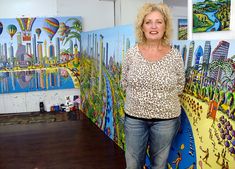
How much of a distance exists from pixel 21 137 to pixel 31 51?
5.83ft

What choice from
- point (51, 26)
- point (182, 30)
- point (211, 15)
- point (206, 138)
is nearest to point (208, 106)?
point (206, 138)

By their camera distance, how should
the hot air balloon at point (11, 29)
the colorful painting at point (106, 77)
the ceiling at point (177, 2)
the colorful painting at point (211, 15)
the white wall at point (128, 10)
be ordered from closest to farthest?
1. the colorful painting at point (211, 15)
2. the colorful painting at point (106, 77)
3. the white wall at point (128, 10)
4. the hot air balloon at point (11, 29)
5. the ceiling at point (177, 2)

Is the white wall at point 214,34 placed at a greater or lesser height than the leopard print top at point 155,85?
greater

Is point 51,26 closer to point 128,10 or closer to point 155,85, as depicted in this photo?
point 128,10

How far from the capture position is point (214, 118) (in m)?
1.60

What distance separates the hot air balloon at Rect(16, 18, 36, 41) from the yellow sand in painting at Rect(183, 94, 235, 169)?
374 centimetres

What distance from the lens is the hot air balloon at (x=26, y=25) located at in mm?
4836

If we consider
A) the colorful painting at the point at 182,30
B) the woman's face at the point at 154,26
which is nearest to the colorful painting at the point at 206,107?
the woman's face at the point at 154,26

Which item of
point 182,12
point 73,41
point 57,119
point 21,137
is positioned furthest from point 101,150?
point 182,12

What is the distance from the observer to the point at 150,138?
179 cm

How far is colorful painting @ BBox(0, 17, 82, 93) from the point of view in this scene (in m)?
4.85

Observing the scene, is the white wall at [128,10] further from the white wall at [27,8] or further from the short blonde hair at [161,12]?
the short blonde hair at [161,12]

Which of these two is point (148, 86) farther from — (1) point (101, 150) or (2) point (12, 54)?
(2) point (12, 54)

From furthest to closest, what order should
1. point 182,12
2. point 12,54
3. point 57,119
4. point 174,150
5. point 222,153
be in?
point 182,12 → point 12,54 → point 57,119 → point 174,150 → point 222,153
